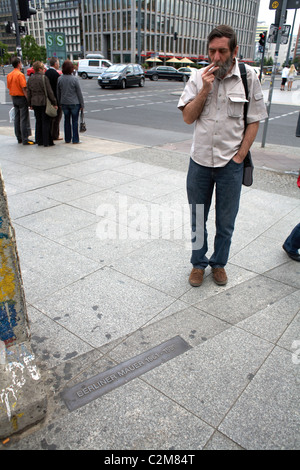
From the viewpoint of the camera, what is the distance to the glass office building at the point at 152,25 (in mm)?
85312

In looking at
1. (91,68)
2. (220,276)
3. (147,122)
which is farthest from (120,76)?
(220,276)

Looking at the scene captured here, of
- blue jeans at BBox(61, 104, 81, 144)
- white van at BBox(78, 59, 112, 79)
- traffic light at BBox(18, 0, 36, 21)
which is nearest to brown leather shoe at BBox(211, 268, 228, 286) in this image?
blue jeans at BBox(61, 104, 81, 144)

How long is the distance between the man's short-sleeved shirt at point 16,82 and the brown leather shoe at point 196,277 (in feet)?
22.9

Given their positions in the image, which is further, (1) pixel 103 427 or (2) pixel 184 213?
(2) pixel 184 213

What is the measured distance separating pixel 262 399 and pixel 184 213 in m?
3.11

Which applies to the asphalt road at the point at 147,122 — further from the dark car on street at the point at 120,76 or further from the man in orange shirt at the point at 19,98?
the dark car on street at the point at 120,76

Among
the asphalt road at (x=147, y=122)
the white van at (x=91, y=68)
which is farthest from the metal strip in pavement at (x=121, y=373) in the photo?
the white van at (x=91, y=68)

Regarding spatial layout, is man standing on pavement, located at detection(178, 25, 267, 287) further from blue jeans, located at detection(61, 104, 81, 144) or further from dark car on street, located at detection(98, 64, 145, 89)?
dark car on street, located at detection(98, 64, 145, 89)

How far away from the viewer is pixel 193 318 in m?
2.88

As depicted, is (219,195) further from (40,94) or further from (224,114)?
(40,94)

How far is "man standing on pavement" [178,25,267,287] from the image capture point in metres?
2.64

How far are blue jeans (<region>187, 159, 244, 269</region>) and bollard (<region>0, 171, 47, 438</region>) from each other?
1658 millimetres
